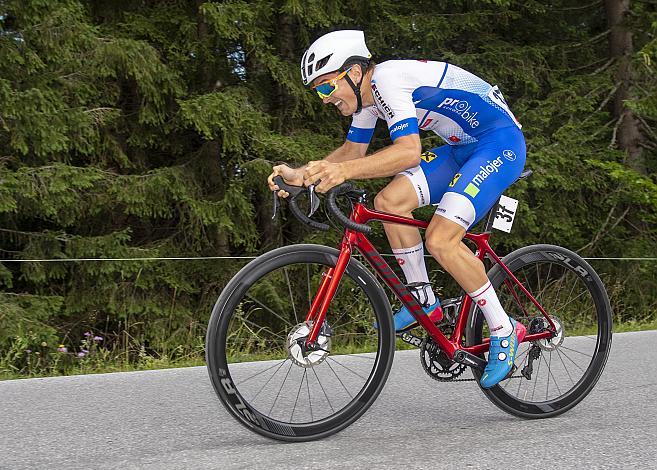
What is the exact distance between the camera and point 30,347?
9.05 m

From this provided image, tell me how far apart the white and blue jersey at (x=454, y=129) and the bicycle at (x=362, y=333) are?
235mm

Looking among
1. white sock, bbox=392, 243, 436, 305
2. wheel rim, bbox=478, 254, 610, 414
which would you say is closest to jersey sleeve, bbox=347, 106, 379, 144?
white sock, bbox=392, 243, 436, 305

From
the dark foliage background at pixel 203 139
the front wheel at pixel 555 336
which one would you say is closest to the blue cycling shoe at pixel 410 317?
the front wheel at pixel 555 336

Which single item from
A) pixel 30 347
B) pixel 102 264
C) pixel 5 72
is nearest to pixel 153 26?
pixel 5 72

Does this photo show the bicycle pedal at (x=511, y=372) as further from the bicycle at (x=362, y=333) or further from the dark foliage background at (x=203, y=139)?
the dark foliage background at (x=203, y=139)

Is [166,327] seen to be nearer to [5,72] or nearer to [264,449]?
[5,72]

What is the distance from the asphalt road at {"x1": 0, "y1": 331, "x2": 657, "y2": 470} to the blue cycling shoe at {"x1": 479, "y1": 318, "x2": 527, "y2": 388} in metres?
0.25

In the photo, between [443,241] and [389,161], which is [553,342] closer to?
[443,241]

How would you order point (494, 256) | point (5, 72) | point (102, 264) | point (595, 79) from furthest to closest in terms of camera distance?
point (595, 79) < point (102, 264) < point (5, 72) < point (494, 256)

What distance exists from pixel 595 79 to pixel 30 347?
347 inches

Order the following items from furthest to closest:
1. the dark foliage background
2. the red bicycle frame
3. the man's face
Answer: the dark foliage background, the man's face, the red bicycle frame

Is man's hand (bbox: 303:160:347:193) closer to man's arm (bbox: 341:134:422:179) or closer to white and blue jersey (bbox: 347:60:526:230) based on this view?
man's arm (bbox: 341:134:422:179)

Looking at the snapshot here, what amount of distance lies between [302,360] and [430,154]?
1416mm

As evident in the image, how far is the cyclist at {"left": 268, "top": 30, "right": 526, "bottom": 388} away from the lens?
3.94 meters
